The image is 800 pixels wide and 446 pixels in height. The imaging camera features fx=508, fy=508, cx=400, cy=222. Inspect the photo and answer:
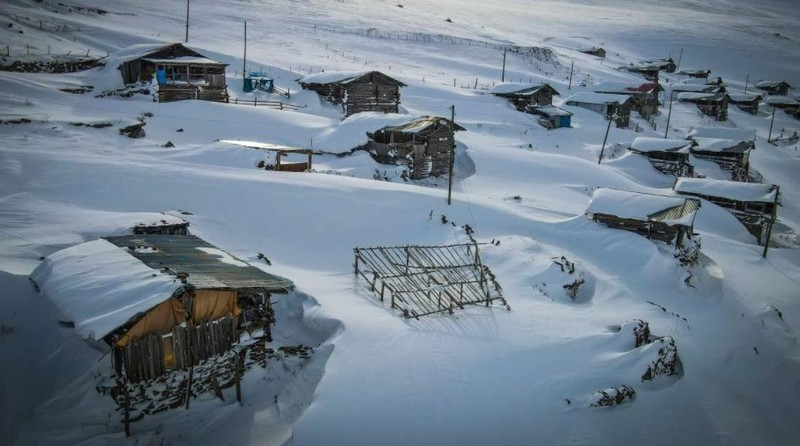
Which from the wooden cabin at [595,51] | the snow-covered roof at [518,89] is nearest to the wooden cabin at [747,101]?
the wooden cabin at [595,51]

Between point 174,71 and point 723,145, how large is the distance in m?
43.1

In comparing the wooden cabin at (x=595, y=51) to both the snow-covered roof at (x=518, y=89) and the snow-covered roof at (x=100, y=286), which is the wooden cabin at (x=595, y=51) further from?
the snow-covered roof at (x=100, y=286)

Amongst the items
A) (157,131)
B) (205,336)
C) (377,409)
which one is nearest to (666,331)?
(377,409)

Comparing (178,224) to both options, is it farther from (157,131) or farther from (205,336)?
(157,131)

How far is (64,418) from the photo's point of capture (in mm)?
10547

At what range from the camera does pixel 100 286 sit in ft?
35.7

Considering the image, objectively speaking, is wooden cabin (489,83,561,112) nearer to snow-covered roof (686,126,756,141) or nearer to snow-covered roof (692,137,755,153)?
snow-covered roof (686,126,756,141)

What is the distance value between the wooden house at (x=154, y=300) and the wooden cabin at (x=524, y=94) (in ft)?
143

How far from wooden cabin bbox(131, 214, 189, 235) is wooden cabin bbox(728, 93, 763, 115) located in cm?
7198

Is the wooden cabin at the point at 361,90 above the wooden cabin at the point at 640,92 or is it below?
below

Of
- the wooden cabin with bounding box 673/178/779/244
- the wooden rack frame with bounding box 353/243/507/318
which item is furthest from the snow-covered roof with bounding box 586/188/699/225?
the wooden cabin with bounding box 673/178/779/244

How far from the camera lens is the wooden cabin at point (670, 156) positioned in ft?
127

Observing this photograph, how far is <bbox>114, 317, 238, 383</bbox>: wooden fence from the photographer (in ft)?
33.3

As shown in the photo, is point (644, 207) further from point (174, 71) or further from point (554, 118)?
point (174, 71)
